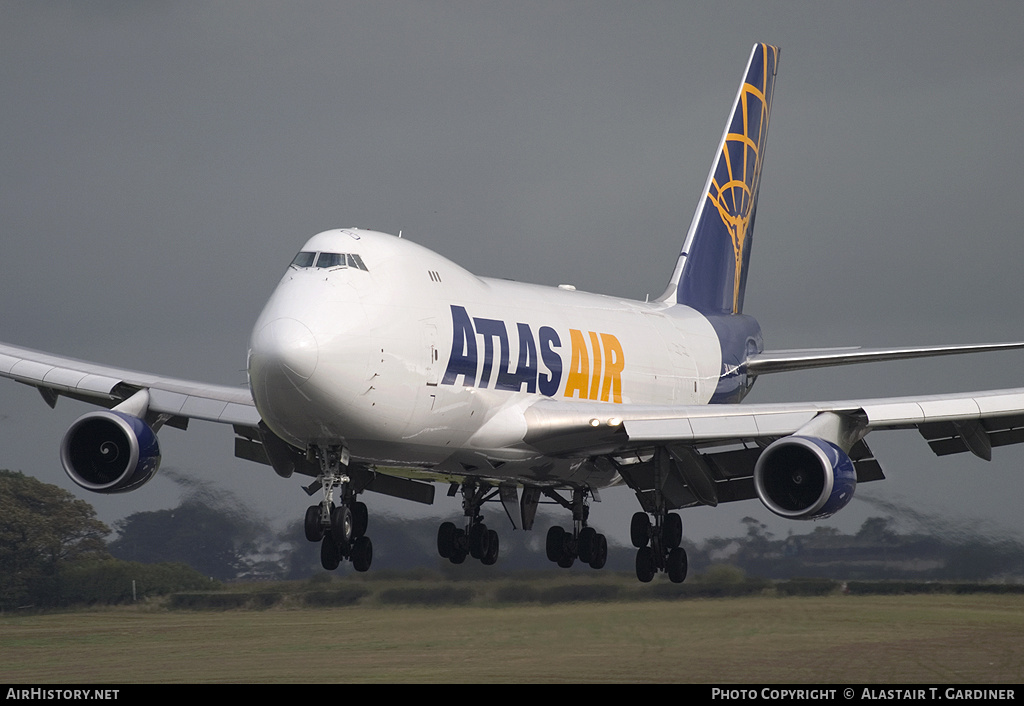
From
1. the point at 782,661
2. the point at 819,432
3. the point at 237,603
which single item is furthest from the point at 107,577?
the point at 819,432

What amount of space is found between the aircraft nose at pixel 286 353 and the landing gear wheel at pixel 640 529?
1125cm

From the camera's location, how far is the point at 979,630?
35250mm

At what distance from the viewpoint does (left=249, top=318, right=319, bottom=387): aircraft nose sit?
20312 mm

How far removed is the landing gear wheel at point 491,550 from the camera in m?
31.3

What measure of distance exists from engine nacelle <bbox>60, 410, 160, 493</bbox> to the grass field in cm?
963

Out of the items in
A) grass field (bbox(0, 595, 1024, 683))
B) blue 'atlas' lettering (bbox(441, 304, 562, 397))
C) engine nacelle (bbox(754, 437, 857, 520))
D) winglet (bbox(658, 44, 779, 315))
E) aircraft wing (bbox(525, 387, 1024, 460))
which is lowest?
grass field (bbox(0, 595, 1024, 683))

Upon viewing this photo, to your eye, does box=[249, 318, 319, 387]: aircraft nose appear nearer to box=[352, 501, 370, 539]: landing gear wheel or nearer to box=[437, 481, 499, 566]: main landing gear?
box=[352, 501, 370, 539]: landing gear wheel

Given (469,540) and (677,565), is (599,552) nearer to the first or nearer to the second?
(677,565)

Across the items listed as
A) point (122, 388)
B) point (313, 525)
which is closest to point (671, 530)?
point (313, 525)

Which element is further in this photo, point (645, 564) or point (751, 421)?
point (645, 564)

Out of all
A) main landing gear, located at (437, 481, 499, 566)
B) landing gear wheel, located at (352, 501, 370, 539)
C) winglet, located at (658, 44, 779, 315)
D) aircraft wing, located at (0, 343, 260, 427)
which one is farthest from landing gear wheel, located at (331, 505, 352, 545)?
winglet, located at (658, 44, 779, 315)

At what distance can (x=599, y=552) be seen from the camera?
31828 mm

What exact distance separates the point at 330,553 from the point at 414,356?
3.82 metres
